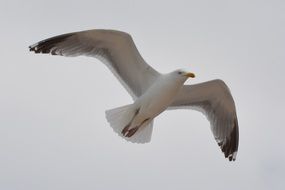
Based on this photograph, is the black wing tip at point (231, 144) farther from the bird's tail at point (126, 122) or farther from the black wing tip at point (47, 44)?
the black wing tip at point (47, 44)

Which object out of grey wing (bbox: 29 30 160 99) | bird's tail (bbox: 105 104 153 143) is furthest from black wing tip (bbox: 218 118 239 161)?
grey wing (bbox: 29 30 160 99)

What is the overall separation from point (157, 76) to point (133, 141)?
0.90 metres

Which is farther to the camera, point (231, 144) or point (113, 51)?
point (231, 144)

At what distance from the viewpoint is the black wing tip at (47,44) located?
12.7m

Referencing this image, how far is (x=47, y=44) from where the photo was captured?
1275 cm

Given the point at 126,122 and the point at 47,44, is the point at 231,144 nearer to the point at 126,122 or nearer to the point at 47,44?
the point at 126,122

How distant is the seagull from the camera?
1278cm

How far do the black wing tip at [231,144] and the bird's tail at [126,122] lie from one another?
3.77ft

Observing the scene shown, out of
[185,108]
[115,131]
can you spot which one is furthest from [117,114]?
[185,108]

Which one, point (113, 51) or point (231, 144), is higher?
point (113, 51)

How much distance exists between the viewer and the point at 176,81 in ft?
41.8

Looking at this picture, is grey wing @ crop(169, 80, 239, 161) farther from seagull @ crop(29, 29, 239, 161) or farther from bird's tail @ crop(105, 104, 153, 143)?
bird's tail @ crop(105, 104, 153, 143)

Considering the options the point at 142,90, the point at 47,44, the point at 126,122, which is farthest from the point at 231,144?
the point at 47,44

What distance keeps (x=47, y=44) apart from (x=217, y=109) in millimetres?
2527
